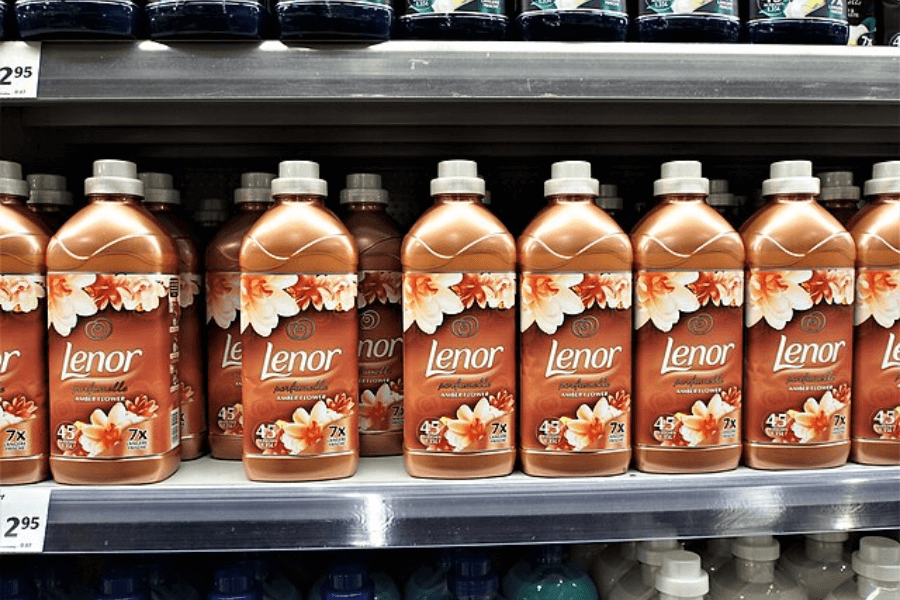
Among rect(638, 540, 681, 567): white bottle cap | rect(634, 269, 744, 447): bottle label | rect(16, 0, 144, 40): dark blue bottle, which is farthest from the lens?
rect(638, 540, 681, 567): white bottle cap

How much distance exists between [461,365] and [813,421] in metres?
0.52

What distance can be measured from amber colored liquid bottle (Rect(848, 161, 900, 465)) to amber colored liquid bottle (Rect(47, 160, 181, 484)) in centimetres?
103

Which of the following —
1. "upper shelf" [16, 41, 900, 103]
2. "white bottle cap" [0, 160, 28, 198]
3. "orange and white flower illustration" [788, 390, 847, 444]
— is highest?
"upper shelf" [16, 41, 900, 103]

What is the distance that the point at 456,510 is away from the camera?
0.95 meters

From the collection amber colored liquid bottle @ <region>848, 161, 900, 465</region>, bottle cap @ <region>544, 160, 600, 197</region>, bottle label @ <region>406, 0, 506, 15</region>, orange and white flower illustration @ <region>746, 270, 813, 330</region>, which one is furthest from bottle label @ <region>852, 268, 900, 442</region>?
bottle label @ <region>406, 0, 506, 15</region>

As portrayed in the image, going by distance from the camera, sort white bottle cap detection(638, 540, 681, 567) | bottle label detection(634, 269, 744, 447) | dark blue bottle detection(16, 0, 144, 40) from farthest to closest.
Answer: white bottle cap detection(638, 540, 681, 567)
bottle label detection(634, 269, 744, 447)
dark blue bottle detection(16, 0, 144, 40)

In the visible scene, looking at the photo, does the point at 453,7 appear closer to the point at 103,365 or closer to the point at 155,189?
the point at 155,189

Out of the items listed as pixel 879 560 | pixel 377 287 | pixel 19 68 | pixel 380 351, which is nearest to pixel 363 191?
pixel 377 287

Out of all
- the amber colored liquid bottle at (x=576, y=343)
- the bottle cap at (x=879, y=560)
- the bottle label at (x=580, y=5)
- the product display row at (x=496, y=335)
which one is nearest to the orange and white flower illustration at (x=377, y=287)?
the product display row at (x=496, y=335)

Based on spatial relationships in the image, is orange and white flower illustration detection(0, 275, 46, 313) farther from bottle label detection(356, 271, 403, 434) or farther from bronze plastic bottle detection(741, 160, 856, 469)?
bronze plastic bottle detection(741, 160, 856, 469)

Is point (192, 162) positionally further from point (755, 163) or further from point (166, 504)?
point (755, 163)

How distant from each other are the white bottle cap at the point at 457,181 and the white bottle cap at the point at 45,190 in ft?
2.01

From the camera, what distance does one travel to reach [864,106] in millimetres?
1280

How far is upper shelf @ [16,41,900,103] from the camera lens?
93 cm
